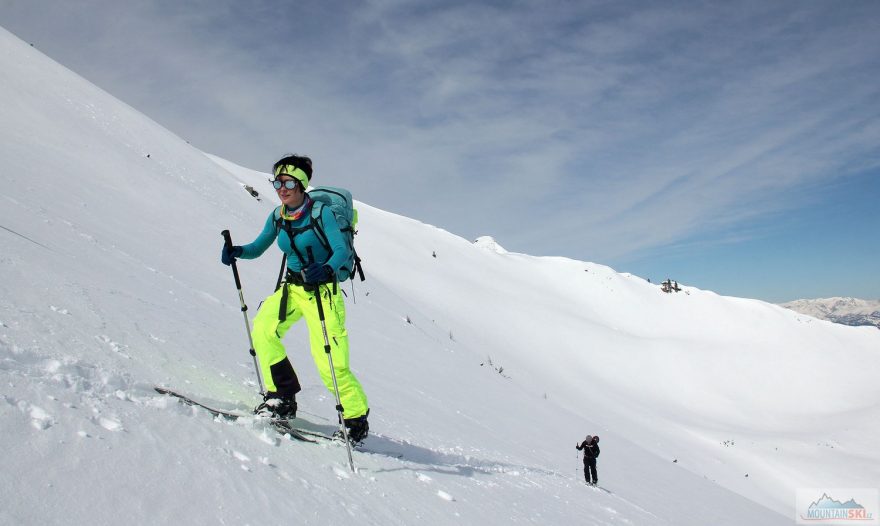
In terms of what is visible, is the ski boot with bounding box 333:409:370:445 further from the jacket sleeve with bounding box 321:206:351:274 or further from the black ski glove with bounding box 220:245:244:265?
the black ski glove with bounding box 220:245:244:265

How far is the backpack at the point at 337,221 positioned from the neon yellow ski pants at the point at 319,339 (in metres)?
0.24

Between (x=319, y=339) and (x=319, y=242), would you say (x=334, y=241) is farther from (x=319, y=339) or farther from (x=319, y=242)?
(x=319, y=339)

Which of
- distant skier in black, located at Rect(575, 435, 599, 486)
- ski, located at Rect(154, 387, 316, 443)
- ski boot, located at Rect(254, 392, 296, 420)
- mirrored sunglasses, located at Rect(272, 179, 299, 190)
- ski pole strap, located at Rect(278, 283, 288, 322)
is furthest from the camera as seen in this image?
distant skier in black, located at Rect(575, 435, 599, 486)

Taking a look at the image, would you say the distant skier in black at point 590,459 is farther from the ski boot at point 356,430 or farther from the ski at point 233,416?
the ski at point 233,416

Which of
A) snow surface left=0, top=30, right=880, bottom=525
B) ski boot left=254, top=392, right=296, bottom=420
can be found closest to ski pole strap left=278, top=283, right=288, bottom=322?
ski boot left=254, top=392, right=296, bottom=420

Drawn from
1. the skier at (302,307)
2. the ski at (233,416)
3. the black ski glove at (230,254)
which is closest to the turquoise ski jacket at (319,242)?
the skier at (302,307)

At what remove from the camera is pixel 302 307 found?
4.56m

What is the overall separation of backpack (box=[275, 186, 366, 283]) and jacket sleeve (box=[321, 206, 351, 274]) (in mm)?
36

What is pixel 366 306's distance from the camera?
13484 mm

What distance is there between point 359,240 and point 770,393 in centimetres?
2391

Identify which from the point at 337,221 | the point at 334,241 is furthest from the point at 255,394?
the point at 337,221

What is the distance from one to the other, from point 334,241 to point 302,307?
71cm

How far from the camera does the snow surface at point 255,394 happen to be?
2.70 meters

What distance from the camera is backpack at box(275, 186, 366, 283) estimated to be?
4.39 m
